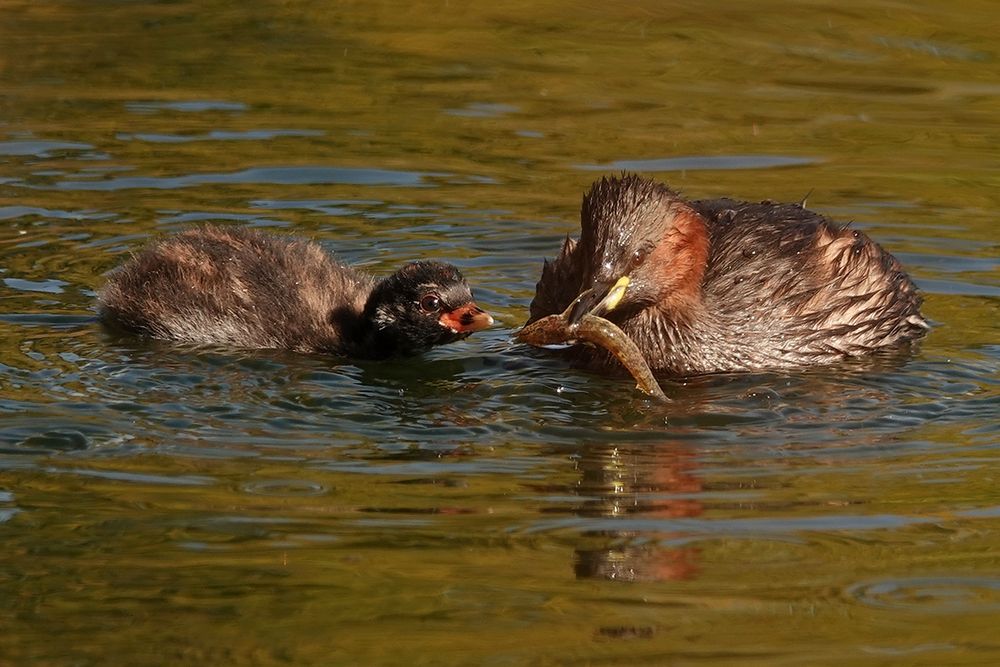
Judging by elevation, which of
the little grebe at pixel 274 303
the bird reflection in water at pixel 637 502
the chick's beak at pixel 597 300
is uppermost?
the chick's beak at pixel 597 300

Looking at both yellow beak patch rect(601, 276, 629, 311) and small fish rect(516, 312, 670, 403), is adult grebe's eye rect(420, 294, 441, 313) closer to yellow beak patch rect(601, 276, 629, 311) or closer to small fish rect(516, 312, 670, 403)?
small fish rect(516, 312, 670, 403)

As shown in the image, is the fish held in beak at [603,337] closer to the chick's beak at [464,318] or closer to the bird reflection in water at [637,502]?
the chick's beak at [464,318]

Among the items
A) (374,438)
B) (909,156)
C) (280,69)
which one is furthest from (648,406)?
(280,69)

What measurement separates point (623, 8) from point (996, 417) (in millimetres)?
9837

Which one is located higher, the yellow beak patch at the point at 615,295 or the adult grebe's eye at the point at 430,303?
the yellow beak patch at the point at 615,295

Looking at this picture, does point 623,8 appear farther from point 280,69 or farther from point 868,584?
point 868,584

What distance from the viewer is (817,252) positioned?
32.0 feet

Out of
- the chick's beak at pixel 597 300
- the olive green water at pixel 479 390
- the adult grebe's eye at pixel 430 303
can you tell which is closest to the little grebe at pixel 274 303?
the adult grebe's eye at pixel 430 303

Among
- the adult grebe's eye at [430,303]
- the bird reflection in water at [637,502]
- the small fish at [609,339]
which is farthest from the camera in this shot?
the adult grebe's eye at [430,303]

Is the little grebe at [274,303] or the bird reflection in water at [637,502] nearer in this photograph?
the bird reflection in water at [637,502]

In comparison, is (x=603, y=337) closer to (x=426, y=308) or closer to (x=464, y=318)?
(x=464, y=318)

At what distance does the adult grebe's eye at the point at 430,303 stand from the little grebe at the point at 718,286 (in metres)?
0.59

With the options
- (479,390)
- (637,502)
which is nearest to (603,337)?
(479,390)

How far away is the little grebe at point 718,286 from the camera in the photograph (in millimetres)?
9070
